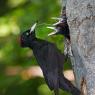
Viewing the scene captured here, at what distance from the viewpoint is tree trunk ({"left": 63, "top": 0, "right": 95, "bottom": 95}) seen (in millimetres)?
4508

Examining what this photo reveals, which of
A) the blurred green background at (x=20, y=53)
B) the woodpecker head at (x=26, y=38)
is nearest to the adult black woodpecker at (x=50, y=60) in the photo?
the woodpecker head at (x=26, y=38)

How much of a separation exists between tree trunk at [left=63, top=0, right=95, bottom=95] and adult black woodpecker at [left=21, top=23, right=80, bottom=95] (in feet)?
0.73

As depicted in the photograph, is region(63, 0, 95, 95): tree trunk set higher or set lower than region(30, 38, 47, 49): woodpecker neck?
higher

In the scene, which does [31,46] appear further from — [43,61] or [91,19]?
[91,19]

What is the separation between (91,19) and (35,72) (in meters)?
2.08

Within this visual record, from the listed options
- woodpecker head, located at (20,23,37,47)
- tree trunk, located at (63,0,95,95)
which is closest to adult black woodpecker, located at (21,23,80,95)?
woodpecker head, located at (20,23,37,47)

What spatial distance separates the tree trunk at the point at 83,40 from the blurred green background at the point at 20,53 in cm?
182

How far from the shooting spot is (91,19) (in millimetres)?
4512

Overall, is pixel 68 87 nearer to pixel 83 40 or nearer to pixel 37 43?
pixel 83 40

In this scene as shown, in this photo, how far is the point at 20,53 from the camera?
6.72m

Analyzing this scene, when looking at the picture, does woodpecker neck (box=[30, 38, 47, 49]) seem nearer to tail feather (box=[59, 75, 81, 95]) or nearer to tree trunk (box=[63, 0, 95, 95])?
tail feather (box=[59, 75, 81, 95])

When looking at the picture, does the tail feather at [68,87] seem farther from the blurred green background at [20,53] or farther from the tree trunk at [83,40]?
the blurred green background at [20,53]

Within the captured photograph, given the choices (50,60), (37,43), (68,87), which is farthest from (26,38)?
(68,87)

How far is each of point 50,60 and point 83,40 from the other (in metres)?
0.93
